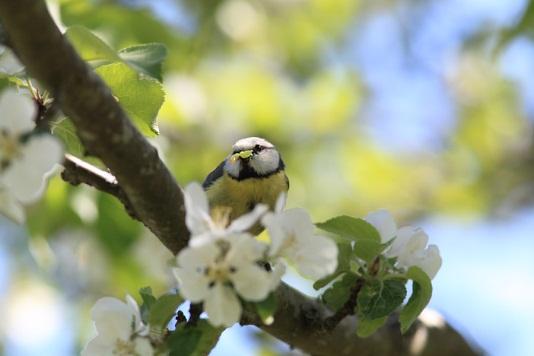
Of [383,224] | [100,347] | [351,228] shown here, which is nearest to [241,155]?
[383,224]

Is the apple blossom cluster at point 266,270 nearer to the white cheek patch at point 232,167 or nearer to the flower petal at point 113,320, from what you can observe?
the flower petal at point 113,320

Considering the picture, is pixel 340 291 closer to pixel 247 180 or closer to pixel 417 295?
pixel 417 295

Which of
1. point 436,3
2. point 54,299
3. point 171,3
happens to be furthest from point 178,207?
point 436,3

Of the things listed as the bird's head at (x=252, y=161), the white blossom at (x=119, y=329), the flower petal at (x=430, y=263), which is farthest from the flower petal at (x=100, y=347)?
the bird's head at (x=252, y=161)

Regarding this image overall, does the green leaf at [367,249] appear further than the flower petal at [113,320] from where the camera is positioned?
Yes

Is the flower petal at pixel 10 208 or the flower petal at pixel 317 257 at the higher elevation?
the flower petal at pixel 317 257

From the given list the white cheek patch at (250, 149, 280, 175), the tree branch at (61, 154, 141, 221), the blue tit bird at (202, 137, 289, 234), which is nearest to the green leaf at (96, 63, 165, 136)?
the tree branch at (61, 154, 141, 221)

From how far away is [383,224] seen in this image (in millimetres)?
2082

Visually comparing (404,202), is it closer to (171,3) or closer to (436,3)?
(436,3)

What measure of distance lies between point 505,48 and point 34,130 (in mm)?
1839

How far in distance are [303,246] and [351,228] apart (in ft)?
0.87

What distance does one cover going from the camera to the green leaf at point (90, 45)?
1.87 meters

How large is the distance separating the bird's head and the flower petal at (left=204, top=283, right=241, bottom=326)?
5.54 ft

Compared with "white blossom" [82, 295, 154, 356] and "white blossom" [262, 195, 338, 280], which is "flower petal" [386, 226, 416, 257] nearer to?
"white blossom" [262, 195, 338, 280]
